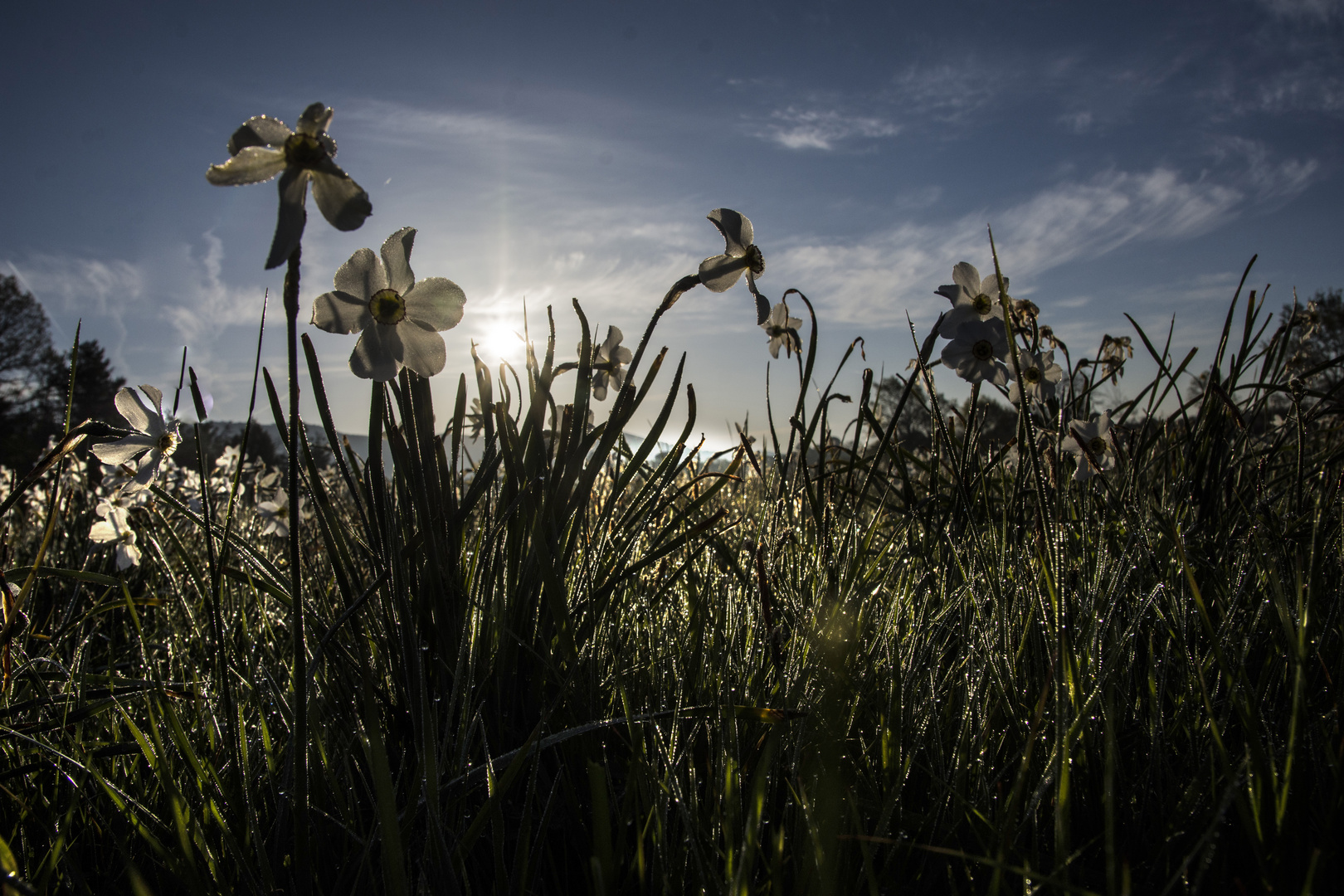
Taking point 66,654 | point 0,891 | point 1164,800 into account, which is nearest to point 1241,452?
point 1164,800

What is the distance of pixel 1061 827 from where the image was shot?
2.11ft

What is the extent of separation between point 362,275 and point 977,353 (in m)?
1.31

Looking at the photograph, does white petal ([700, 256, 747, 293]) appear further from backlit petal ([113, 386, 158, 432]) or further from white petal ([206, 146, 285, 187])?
backlit petal ([113, 386, 158, 432])

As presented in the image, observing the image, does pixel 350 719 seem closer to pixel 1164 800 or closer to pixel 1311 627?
pixel 1164 800

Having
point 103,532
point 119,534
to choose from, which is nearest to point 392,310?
point 103,532

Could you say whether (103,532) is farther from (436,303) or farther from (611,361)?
(436,303)

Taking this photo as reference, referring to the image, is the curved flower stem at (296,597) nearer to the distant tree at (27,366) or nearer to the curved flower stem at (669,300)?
Result: the curved flower stem at (669,300)

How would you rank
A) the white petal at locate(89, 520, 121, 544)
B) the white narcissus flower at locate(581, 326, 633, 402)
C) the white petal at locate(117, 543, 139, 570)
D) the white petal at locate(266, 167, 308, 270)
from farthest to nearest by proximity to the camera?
the white petal at locate(89, 520, 121, 544) < the white petal at locate(117, 543, 139, 570) < the white narcissus flower at locate(581, 326, 633, 402) < the white petal at locate(266, 167, 308, 270)

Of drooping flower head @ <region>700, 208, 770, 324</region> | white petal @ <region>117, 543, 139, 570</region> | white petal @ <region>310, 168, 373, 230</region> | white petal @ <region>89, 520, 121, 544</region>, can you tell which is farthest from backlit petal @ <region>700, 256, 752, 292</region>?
white petal @ <region>89, 520, 121, 544</region>

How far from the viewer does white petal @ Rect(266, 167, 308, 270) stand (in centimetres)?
56

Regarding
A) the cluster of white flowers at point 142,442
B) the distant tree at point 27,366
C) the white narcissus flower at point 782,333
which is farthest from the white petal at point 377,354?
the distant tree at point 27,366

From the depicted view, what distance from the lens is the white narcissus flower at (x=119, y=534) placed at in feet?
7.20

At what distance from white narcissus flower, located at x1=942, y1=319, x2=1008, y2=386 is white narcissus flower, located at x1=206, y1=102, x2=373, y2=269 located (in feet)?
4.37

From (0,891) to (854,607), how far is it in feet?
3.79
